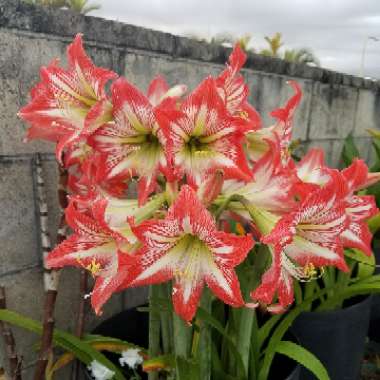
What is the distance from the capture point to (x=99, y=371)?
3.76 feet

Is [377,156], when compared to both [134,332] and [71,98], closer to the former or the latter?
[134,332]

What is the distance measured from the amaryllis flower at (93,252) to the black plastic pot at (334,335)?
965mm

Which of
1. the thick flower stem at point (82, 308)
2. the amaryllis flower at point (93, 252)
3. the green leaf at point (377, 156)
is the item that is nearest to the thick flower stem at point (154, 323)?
the amaryllis flower at point (93, 252)

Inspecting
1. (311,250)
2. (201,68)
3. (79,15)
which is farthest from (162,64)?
(311,250)

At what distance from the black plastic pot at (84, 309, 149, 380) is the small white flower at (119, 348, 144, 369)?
0.13m

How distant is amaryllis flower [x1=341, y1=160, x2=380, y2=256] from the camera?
861mm

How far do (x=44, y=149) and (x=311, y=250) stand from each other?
0.84 m

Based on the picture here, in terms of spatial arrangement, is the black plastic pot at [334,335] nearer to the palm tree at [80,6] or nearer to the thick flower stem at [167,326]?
the thick flower stem at [167,326]

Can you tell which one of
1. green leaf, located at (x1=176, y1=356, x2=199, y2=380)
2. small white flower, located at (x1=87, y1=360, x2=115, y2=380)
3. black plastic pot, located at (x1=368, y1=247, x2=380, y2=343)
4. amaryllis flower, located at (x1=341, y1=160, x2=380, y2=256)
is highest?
amaryllis flower, located at (x1=341, y1=160, x2=380, y2=256)

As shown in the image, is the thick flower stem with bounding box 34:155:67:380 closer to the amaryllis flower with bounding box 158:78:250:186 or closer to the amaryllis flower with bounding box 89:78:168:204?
the amaryllis flower with bounding box 89:78:168:204

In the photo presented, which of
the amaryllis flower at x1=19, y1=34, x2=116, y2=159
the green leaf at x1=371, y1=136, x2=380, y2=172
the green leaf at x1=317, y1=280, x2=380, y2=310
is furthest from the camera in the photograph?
the green leaf at x1=371, y1=136, x2=380, y2=172

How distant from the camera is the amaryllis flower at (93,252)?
81 cm

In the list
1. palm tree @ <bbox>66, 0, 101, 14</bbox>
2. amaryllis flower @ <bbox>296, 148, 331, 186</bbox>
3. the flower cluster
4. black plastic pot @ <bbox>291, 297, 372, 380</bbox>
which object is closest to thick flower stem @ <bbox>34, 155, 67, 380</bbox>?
the flower cluster

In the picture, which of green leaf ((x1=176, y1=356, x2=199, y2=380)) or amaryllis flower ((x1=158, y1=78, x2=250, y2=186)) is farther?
green leaf ((x1=176, y1=356, x2=199, y2=380))
